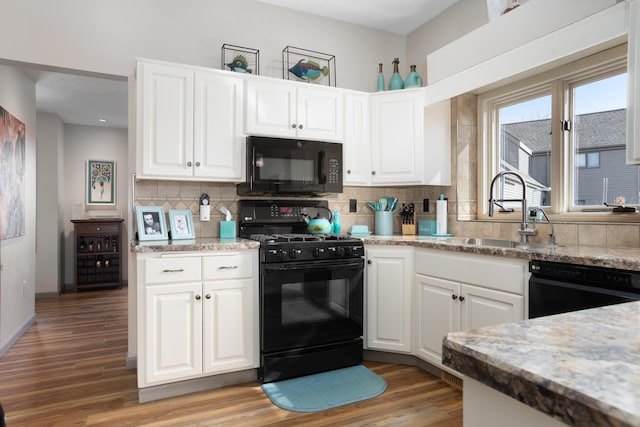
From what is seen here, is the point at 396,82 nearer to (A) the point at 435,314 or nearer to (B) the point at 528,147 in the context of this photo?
(B) the point at 528,147

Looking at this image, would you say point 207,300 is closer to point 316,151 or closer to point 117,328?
point 316,151

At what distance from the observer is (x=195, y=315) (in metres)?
2.44

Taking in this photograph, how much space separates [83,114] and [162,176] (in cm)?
394

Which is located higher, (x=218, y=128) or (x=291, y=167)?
(x=218, y=128)

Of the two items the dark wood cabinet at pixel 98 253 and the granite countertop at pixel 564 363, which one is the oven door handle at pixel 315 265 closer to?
the granite countertop at pixel 564 363

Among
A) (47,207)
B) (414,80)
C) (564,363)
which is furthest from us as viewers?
(47,207)

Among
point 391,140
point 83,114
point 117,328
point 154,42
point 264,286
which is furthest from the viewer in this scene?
point 83,114

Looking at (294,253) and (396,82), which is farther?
(396,82)

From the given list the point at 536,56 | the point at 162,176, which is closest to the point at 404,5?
the point at 536,56

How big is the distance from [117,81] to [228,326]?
2.73 metres

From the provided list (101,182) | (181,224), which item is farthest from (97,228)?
(181,224)

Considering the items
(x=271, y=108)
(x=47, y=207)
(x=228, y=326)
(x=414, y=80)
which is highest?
(x=414, y=80)

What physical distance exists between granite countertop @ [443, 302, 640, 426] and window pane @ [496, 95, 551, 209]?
7.79ft

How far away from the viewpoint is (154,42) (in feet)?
9.69
